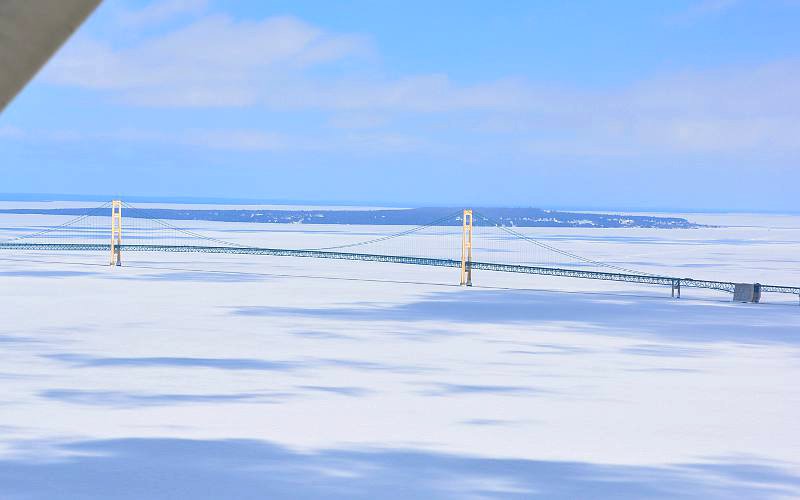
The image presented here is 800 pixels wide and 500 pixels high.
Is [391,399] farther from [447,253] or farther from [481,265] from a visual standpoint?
[447,253]

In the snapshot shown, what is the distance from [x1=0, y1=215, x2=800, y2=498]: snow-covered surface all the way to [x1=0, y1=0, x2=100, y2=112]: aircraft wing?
953 cm

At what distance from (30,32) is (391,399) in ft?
51.8

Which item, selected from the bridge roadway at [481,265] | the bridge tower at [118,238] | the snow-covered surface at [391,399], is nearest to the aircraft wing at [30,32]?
the snow-covered surface at [391,399]

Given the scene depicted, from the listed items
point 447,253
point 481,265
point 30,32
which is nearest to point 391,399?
point 30,32

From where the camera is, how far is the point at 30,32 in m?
0.93

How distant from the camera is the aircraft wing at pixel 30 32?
35.4 inches

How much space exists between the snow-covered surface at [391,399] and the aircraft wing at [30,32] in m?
9.53

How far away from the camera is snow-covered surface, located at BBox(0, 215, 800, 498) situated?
35.8ft

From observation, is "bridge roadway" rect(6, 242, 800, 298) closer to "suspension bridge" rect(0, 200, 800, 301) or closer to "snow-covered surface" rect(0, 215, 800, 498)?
"suspension bridge" rect(0, 200, 800, 301)

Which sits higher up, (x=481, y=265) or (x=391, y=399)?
(x=391, y=399)

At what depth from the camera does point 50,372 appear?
62.4ft

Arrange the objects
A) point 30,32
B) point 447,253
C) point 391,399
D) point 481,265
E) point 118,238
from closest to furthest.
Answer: point 30,32, point 391,399, point 481,265, point 118,238, point 447,253

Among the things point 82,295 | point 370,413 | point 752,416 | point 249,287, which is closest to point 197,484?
point 370,413

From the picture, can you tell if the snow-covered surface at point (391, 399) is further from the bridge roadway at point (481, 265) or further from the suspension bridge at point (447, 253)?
the suspension bridge at point (447, 253)
